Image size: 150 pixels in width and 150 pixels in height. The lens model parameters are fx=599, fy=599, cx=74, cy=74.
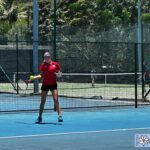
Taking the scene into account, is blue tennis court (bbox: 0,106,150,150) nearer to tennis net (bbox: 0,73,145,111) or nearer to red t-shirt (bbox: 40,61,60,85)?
red t-shirt (bbox: 40,61,60,85)

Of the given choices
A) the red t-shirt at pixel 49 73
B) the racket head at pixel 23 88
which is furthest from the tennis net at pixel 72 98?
the red t-shirt at pixel 49 73

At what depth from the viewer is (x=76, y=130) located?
14844 millimetres

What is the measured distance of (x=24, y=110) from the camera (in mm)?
19953

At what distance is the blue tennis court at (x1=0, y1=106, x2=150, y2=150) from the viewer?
12109 mm

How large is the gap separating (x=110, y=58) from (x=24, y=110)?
60.5 feet

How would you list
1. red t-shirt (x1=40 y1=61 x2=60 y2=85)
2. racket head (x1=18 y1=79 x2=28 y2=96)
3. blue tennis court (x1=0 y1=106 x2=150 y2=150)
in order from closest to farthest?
blue tennis court (x1=0 y1=106 x2=150 y2=150) < red t-shirt (x1=40 y1=61 x2=60 y2=85) < racket head (x1=18 y1=79 x2=28 y2=96)

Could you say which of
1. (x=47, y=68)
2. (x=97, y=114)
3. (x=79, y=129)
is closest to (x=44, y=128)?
(x=79, y=129)

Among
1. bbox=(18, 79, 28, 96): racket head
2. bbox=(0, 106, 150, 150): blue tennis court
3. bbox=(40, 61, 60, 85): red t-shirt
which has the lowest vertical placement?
bbox=(18, 79, 28, 96): racket head

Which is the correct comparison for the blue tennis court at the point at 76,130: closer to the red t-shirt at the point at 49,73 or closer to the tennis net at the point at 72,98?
the red t-shirt at the point at 49,73

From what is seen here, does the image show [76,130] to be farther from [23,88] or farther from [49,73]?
[23,88]

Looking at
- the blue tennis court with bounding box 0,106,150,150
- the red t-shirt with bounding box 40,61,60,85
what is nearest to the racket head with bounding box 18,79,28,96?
the blue tennis court with bounding box 0,106,150,150

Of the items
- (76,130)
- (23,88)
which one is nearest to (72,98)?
(23,88)

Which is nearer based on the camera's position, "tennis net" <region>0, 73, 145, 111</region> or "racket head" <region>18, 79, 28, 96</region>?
"tennis net" <region>0, 73, 145, 111</region>

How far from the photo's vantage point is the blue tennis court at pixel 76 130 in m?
12.1
